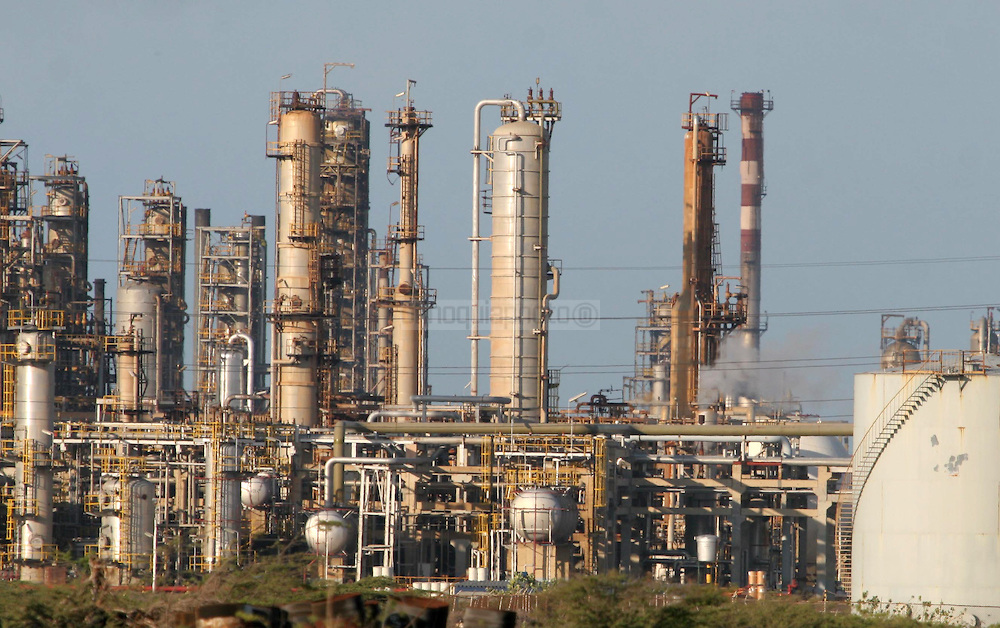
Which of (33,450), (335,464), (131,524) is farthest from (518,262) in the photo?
(33,450)

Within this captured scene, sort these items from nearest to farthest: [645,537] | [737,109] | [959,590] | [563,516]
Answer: [959,590], [563,516], [645,537], [737,109]

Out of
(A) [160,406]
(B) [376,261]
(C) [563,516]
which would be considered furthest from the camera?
(B) [376,261]

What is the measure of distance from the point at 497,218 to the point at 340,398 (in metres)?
11.2

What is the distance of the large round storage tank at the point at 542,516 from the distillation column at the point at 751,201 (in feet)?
165

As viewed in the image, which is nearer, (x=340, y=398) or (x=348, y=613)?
(x=348, y=613)

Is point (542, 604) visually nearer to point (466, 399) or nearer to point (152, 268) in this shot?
point (466, 399)

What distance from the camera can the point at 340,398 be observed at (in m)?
49.7

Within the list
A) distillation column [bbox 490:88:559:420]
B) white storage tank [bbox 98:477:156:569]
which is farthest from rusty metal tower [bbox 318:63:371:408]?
white storage tank [bbox 98:477:156:569]

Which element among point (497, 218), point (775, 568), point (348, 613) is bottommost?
point (775, 568)

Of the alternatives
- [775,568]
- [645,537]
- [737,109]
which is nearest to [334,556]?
[645,537]

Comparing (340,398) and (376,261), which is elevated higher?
(376,261)

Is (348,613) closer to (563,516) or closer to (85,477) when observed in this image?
(563,516)

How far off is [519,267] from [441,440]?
5.81 metres

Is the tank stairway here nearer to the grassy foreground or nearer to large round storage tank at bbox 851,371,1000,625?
large round storage tank at bbox 851,371,1000,625
